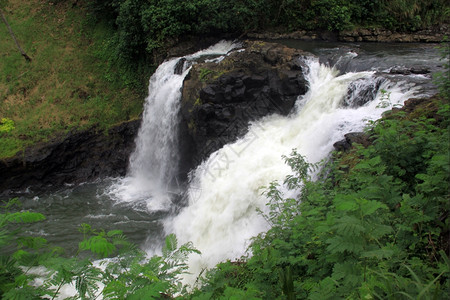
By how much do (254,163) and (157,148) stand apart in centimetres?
555

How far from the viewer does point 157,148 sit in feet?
41.6

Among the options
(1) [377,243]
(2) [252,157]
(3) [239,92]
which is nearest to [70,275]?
(1) [377,243]

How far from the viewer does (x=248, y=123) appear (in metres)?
10.2

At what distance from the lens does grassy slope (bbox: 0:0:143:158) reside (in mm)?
14820

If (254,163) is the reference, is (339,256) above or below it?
above

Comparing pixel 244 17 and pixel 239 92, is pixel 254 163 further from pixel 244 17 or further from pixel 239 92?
pixel 244 17

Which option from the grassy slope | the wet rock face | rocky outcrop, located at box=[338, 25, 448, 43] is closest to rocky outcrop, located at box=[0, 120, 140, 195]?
the grassy slope

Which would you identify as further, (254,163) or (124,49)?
(124,49)

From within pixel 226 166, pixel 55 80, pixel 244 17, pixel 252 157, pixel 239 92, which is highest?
pixel 244 17

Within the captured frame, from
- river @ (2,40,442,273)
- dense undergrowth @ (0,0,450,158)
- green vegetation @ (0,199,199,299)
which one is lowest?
Answer: river @ (2,40,442,273)

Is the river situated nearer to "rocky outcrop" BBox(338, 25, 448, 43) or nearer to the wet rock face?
the wet rock face

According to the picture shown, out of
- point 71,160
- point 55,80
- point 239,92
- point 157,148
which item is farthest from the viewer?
point 55,80

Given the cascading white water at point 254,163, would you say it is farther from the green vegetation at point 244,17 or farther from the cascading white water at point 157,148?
the green vegetation at point 244,17

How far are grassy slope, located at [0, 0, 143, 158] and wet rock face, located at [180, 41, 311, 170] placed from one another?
17.9ft
